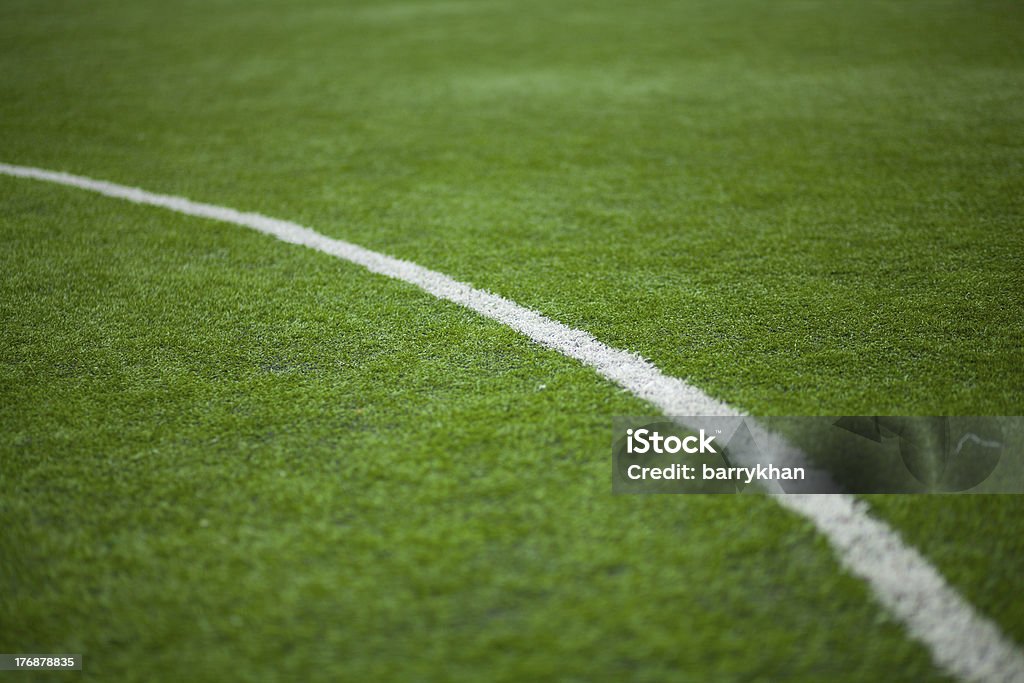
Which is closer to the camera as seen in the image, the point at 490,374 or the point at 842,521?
the point at 842,521

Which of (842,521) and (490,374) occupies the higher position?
(490,374)

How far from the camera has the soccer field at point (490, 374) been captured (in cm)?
117

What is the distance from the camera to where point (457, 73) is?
5.18 meters

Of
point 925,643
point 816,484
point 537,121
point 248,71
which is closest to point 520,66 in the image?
point 537,121

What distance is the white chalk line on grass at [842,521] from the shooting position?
1.12 m

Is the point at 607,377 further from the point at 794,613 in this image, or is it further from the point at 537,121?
the point at 537,121

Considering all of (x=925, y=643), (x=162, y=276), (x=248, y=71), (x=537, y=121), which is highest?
(x=248, y=71)

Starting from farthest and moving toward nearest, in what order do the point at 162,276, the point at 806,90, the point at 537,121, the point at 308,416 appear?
the point at 806,90 → the point at 537,121 → the point at 162,276 → the point at 308,416

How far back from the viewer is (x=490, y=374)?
1809mm

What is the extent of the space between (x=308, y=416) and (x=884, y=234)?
6.87ft

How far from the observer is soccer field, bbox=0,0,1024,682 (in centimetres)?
117

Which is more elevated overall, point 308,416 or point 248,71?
point 248,71

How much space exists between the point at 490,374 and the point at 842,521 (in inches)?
34.4

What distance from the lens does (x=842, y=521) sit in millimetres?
1346
